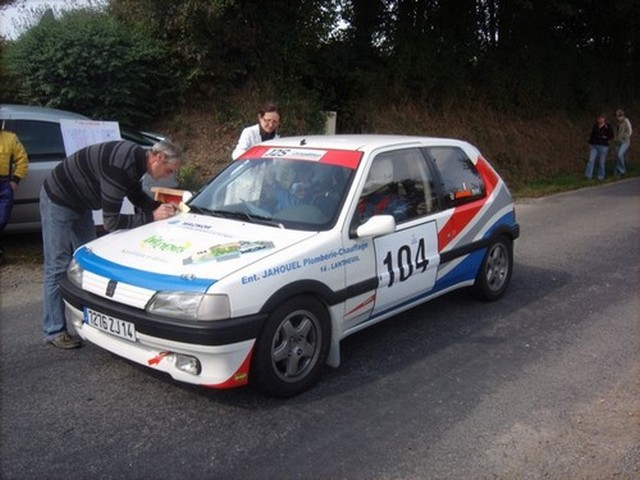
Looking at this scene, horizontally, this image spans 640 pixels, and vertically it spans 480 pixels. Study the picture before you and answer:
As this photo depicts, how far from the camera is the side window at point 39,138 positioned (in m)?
7.18

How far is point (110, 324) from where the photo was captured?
367cm

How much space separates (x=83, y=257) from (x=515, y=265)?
5074mm

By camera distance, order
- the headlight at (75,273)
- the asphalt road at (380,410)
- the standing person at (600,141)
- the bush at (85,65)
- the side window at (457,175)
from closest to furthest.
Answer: the asphalt road at (380,410)
the headlight at (75,273)
the side window at (457,175)
the bush at (85,65)
the standing person at (600,141)

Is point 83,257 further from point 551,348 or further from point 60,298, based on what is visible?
point 551,348

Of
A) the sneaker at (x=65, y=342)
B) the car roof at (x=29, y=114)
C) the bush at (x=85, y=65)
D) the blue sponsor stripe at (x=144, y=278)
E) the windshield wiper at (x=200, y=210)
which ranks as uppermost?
the bush at (x=85, y=65)

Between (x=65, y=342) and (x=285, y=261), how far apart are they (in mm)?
2015

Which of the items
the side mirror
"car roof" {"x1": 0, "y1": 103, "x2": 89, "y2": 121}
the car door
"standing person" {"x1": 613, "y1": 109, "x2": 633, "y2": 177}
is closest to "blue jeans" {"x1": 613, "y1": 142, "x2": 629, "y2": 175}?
"standing person" {"x1": 613, "y1": 109, "x2": 633, "y2": 177}

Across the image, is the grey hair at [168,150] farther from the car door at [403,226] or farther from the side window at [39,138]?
the side window at [39,138]

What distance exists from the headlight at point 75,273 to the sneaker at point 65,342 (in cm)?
66

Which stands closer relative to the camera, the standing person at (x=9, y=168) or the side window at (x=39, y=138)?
the standing person at (x=9, y=168)

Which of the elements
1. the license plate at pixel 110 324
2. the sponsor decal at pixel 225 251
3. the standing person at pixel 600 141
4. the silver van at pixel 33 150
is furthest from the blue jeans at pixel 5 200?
the standing person at pixel 600 141

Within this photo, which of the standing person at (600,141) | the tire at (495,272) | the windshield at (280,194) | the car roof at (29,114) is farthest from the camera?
the standing person at (600,141)

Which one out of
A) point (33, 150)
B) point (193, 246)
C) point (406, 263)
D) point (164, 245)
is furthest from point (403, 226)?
point (33, 150)

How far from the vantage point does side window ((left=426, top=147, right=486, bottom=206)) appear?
17.0ft
